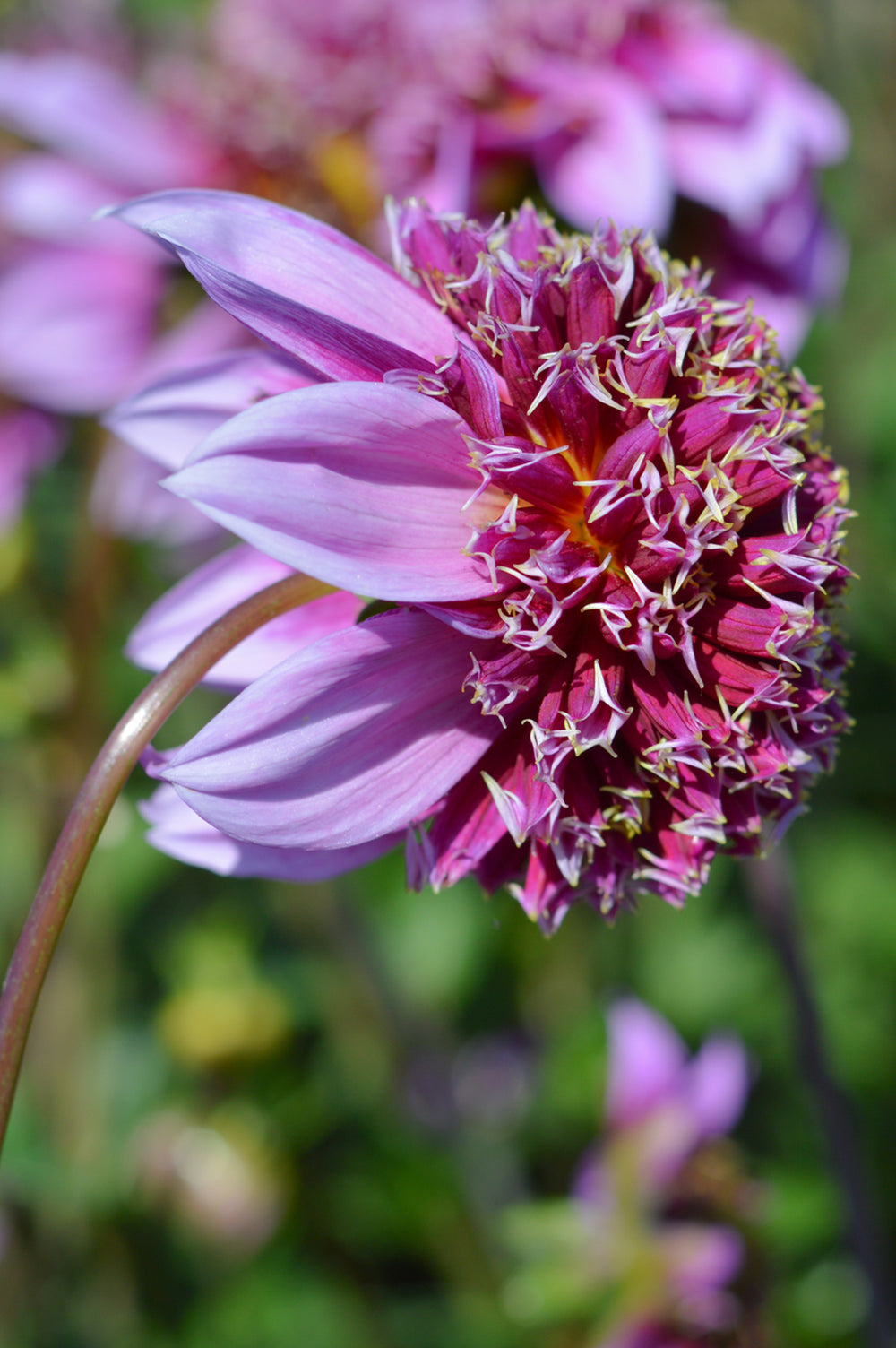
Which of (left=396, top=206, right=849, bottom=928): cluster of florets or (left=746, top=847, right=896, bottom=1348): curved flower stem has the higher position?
(left=396, top=206, right=849, bottom=928): cluster of florets

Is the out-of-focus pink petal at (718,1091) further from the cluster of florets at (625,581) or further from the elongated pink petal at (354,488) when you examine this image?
the elongated pink petal at (354,488)

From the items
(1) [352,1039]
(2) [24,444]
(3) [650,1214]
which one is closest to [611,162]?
(2) [24,444]

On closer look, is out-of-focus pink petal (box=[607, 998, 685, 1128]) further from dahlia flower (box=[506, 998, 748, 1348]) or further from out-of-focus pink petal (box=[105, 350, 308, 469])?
out-of-focus pink petal (box=[105, 350, 308, 469])

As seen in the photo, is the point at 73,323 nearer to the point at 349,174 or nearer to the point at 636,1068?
the point at 349,174

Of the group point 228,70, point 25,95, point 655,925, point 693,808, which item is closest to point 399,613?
point 693,808

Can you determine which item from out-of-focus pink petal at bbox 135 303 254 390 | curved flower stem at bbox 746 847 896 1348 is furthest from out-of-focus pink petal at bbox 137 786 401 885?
out-of-focus pink petal at bbox 135 303 254 390
